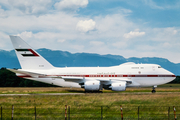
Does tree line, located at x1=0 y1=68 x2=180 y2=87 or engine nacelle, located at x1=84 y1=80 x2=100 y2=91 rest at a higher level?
tree line, located at x1=0 y1=68 x2=180 y2=87

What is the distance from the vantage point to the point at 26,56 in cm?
4294

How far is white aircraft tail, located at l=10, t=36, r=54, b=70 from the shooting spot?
42.1 meters

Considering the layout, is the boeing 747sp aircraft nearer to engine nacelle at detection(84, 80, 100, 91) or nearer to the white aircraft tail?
the white aircraft tail

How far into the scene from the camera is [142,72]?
1617 inches

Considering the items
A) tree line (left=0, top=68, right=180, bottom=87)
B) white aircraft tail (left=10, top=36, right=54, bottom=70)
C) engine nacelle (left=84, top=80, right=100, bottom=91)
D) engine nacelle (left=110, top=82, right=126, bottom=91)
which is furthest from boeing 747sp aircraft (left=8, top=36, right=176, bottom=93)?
tree line (left=0, top=68, right=180, bottom=87)

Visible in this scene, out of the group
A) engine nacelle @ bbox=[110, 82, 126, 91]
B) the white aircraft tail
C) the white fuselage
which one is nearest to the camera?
engine nacelle @ bbox=[110, 82, 126, 91]

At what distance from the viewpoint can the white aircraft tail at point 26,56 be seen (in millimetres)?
42094

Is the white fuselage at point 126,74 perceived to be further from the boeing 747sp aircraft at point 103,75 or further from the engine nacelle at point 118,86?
the engine nacelle at point 118,86

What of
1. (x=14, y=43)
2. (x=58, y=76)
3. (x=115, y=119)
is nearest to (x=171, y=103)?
(x=115, y=119)

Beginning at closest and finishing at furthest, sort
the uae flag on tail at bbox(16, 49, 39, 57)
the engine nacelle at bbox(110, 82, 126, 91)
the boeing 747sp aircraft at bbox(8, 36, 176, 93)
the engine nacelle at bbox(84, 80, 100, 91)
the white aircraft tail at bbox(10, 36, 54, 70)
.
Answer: the engine nacelle at bbox(110, 82, 126, 91) → the engine nacelle at bbox(84, 80, 100, 91) → the boeing 747sp aircraft at bbox(8, 36, 176, 93) → the white aircraft tail at bbox(10, 36, 54, 70) → the uae flag on tail at bbox(16, 49, 39, 57)

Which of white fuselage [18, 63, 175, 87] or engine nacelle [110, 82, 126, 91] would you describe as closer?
engine nacelle [110, 82, 126, 91]

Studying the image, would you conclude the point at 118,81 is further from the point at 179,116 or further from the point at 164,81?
the point at 179,116

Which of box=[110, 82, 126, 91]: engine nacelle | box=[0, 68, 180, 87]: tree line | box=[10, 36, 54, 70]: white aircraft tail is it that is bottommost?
box=[110, 82, 126, 91]: engine nacelle

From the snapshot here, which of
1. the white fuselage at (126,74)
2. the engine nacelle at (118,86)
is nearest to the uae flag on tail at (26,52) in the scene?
the white fuselage at (126,74)
